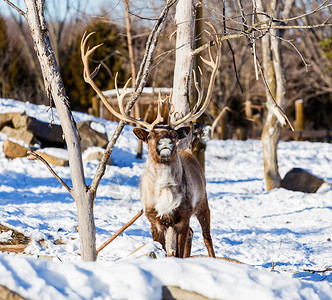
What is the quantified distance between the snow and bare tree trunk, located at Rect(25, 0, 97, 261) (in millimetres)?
519

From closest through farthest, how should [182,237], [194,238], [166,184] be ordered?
[166,184], [182,237], [194,238]

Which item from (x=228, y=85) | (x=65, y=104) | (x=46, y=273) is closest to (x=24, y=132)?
(x=65, y=104)

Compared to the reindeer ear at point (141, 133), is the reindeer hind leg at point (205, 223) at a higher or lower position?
lower

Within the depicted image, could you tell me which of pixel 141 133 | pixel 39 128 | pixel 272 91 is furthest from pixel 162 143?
pixel 39 128

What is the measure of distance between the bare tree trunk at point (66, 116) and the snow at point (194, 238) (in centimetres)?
52

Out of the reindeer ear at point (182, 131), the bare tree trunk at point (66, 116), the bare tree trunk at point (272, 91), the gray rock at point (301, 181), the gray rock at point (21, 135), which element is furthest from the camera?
the gray rock at point (21, 135)

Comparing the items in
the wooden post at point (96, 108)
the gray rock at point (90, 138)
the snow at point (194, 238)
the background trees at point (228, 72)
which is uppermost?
the background trees at point (228, 72)

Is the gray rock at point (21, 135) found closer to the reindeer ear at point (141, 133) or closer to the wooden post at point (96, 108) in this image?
the reindeer ear at point (141, 133)

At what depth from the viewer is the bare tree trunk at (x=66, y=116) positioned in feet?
13.7

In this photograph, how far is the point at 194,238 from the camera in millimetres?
7363

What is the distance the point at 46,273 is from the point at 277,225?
6.13 meters

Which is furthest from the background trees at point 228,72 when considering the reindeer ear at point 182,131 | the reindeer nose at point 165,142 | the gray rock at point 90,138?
the reindeer nose at point 165,142

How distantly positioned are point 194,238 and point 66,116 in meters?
Result: 3.72

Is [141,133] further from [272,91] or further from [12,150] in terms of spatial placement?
[12,150]
